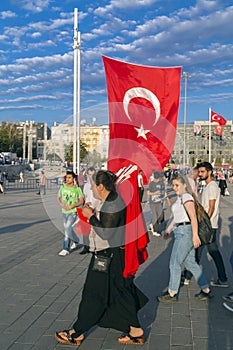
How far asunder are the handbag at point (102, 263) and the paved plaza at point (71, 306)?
29.4 inches

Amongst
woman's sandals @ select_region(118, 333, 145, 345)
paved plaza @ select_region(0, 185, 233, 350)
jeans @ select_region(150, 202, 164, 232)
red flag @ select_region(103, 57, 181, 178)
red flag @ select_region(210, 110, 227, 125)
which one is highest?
red flag @ select_region(210, 110, 227, 125)

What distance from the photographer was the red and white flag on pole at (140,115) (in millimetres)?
5930

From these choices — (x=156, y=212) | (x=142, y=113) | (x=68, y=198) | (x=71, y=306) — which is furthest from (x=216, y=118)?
(x=71, y=306)

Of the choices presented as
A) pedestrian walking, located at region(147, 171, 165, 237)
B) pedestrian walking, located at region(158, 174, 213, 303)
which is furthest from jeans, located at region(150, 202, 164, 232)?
pedestrian walking, located at region(158, 174, 213, 303)

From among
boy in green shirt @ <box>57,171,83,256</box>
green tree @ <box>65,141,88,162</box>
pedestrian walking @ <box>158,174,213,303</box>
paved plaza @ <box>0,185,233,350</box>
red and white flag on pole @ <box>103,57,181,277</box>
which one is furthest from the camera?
boy in green shirt @ <box>57,171,83,256</box>

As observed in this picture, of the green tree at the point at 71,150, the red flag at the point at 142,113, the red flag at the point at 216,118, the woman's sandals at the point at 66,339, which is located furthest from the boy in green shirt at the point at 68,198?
the red flag at the point at 216,118

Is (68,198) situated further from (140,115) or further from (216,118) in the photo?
(216,118)

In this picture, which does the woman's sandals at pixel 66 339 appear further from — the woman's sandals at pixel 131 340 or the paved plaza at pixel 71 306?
the woman's sandals at pixel 131 340

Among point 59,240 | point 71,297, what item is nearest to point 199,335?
point 71,297

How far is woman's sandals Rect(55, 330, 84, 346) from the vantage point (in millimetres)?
3990

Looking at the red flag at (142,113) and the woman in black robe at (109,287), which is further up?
the red flag at (142,113)

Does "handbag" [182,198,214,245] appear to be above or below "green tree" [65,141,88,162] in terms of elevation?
below

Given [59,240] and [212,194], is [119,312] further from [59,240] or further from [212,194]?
[59,240]

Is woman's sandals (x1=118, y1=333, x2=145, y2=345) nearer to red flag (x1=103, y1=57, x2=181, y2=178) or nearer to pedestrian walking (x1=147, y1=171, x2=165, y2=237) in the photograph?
red flag (x1=103, y1=57, x2=181, y2=178)
